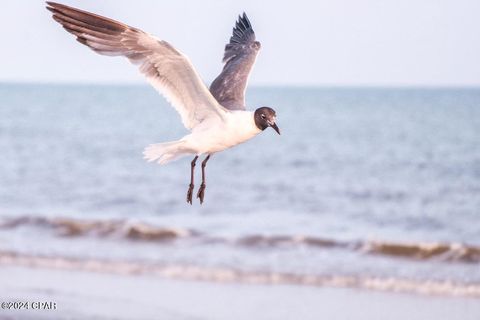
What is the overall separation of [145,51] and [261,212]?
371 inches

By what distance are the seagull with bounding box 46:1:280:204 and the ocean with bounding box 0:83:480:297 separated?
3851mm

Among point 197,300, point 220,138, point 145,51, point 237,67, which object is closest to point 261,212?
point 197,300

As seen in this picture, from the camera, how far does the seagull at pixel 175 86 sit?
7828 millimetres

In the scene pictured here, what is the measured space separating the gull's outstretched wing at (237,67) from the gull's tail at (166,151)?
0.58 meters

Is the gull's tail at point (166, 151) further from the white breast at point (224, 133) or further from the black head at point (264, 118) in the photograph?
the black head at point (264, 118)

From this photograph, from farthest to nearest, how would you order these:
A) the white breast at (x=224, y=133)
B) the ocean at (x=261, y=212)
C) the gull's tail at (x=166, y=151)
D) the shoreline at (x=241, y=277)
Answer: the ocean at (x=261, y=212), the shoreline at (x=241, y=277), the gull's tail at (x=166, y=151), the white breast at (x=224, y=133)

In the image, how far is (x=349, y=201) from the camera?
730 inches

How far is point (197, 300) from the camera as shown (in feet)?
35.7

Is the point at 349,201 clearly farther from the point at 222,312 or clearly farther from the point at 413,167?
the point at 222,312

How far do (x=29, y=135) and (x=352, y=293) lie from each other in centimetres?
2251

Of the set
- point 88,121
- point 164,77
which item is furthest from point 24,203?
point 88,121

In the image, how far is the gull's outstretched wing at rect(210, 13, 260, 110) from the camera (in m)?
8.95

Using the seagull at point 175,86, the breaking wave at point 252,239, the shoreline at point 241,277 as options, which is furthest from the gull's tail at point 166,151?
the breaking wave at point 252,239

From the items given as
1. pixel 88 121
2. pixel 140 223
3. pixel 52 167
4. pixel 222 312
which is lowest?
pixel 222 312
